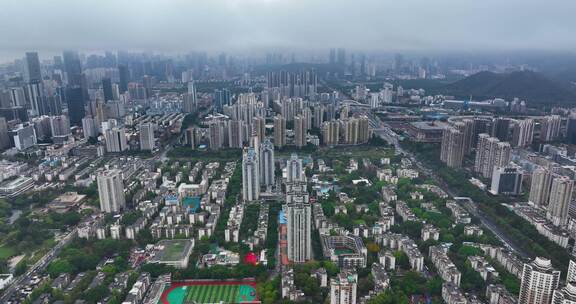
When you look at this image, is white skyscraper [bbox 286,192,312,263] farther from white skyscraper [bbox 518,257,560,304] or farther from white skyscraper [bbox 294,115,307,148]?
white skyscraper [bbox 294,115,307,148]

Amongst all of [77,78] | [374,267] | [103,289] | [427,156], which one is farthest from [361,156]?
[77,78]

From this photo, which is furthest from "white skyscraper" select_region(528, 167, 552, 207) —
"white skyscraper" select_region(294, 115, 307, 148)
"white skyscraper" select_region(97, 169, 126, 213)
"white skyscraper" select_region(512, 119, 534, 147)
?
"white skyscraper" select_region(97, 169, 126, 213)

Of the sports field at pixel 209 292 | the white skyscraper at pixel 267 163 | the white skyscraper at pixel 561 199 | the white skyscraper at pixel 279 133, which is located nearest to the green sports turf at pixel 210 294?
the sports field at pixel 209 292

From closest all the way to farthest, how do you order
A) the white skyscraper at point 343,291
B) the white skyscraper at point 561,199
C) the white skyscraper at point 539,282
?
the white skyscraper at point 539,282 < the white skyscraper at point 343,291 < the white skyscraper at point 561,199

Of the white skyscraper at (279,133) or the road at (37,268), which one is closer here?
the road at (37,268)

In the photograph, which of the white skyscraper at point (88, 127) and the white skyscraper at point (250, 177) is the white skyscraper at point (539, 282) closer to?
the white skyscraper at point (250, 177)
